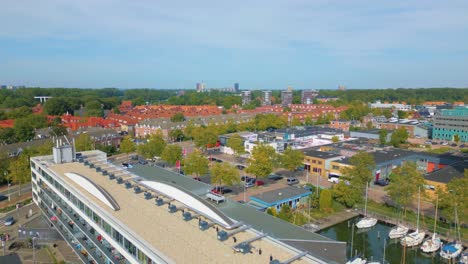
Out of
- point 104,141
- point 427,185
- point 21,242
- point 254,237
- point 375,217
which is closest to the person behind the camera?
point 254,237

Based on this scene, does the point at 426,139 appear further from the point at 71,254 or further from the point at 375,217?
the point at 71,254

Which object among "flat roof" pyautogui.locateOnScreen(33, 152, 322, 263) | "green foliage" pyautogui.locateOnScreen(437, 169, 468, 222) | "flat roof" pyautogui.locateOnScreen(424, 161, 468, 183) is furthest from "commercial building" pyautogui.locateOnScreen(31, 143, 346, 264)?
"flat roof" pyautogui.locateOnScreen(424, 161, 468, 183)

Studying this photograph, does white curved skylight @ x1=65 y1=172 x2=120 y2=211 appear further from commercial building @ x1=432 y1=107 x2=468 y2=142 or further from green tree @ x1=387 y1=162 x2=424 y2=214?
commercial building @ x1=432 y1=107 x2=468 y2=142

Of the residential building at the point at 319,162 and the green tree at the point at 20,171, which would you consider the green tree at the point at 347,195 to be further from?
the green tree at the point at 20,171

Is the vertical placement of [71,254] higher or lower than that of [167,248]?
lower

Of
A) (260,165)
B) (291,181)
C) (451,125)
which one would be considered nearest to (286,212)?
(260,165)

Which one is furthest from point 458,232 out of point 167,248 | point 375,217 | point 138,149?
point 138,149

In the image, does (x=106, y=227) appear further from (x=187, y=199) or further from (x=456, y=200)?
(x=456, y=200)
